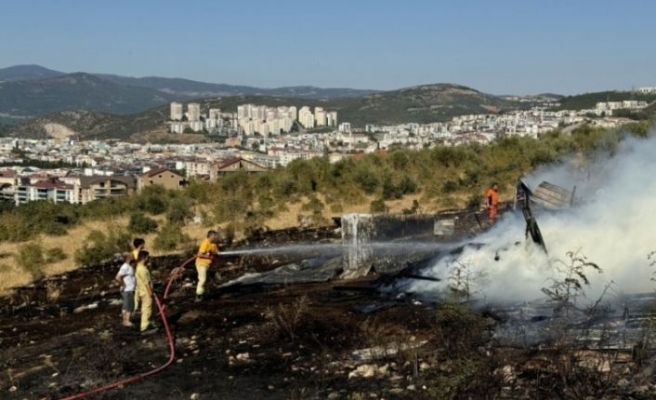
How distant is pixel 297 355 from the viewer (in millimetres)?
8719

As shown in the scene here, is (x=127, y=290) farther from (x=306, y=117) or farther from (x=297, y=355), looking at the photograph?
(x=306, y=117)

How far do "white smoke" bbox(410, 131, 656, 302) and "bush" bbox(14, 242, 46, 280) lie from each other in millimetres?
9412

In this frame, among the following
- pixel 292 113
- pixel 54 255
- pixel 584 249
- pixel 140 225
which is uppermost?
pixel 584 249

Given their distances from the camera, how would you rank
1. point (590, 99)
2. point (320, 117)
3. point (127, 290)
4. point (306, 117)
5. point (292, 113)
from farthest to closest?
point (292, 113)
point (306, 117)
point (320, 117)
point (590, 99)
point (127, 290)

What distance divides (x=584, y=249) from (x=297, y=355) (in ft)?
16.8

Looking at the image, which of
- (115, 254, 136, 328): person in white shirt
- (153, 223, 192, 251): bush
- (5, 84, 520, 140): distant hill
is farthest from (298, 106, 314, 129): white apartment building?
(115, 254, 136, 328): person in white shirt

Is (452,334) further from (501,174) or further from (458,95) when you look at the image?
(458,95)

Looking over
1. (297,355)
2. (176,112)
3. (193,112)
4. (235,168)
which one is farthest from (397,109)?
(297,355)

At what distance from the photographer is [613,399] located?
255 inches

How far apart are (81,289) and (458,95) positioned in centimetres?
17605

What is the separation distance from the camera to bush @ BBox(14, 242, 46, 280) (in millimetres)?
17078

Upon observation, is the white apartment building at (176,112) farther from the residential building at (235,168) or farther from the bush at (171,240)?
the bush at (171,240)

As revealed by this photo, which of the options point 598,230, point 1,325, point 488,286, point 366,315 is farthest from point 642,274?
point 1,325

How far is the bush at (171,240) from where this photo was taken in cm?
1919
